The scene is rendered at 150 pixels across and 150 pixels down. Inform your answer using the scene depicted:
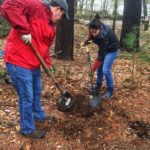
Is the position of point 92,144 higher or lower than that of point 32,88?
lower

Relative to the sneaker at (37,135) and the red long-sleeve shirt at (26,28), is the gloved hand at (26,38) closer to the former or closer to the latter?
the red long-sleeve shirt at (26,28)

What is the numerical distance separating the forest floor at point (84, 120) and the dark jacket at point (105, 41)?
965 millimetres

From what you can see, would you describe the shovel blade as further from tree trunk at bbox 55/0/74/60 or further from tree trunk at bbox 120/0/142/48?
tree trunk at bbox 120/0/142/48

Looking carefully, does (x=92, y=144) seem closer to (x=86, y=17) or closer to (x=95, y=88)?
(x=95, y=88)

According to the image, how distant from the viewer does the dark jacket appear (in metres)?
6.11

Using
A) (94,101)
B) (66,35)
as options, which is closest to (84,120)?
(94,101)

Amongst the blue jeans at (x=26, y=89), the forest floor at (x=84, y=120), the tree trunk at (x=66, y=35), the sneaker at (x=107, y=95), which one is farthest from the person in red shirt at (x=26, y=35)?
the tree trunk at (x=66, y=35)

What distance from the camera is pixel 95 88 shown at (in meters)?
6.86

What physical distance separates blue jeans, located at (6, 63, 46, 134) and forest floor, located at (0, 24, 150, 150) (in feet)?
0.88

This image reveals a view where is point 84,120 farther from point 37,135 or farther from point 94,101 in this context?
point 37,135

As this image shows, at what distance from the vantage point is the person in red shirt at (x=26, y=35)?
4.18 m

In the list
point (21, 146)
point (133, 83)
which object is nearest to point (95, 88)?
point (133, 83)

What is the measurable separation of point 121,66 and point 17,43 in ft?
15.1

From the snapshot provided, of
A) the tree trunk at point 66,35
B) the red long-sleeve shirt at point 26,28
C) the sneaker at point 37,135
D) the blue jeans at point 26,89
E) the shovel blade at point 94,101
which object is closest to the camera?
the red long-sleeve shirt at point 26,28
